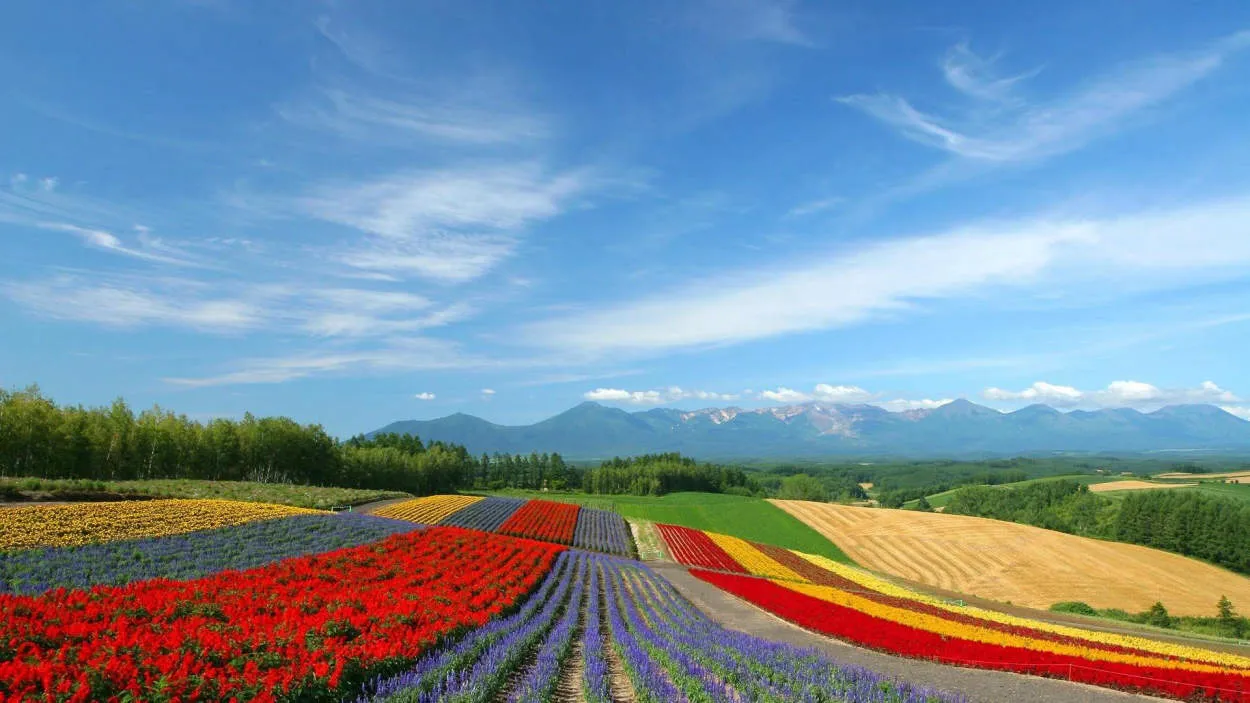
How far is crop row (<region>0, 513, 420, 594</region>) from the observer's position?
17.7 metres

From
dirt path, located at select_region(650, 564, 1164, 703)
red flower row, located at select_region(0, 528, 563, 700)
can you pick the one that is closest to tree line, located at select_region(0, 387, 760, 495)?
red flower row, located at select_region(0, 528, 563, 700)

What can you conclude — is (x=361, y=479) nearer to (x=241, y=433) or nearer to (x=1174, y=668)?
(x=241, y=433)

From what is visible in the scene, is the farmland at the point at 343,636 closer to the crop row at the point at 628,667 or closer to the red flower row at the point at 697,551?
the crop row at the point at 628,667

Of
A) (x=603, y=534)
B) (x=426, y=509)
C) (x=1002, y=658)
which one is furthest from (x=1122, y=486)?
(x=1002, y=658)

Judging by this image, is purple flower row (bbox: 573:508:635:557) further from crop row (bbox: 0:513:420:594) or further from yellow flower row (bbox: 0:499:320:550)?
yellow flower row (bbox: 0:499:320:550)

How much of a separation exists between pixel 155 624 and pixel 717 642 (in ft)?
38.7

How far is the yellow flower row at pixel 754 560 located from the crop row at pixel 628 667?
28536 mm

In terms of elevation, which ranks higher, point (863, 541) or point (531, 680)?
point (531, 680)

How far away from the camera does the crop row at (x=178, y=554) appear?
58.1 feet

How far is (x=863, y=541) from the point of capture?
71000 millimetres

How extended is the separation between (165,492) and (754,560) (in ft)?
144

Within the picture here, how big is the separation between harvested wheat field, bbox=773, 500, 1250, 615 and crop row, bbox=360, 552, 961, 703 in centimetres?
4683

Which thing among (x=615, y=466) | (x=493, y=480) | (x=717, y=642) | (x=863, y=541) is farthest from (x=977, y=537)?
(x=493, y=480)

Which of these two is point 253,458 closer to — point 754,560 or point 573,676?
point 754,560
